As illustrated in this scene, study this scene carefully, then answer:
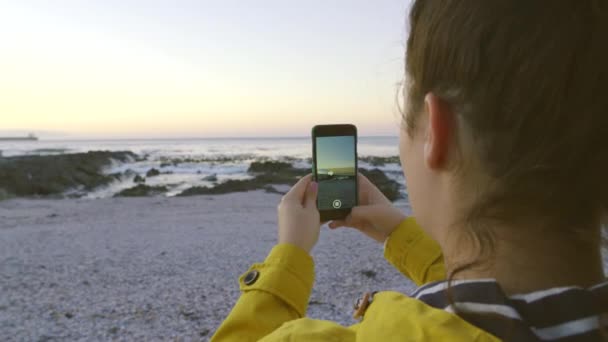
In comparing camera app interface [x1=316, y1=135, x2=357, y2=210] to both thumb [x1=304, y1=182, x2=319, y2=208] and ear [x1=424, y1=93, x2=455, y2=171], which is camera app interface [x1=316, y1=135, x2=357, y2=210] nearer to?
thumb [x1=304, y1=182, x2=319, y2=208]

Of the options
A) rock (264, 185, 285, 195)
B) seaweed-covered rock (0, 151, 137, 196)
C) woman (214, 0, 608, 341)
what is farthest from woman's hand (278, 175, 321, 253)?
seaweed-covered rock (0, 151, 137, 196)

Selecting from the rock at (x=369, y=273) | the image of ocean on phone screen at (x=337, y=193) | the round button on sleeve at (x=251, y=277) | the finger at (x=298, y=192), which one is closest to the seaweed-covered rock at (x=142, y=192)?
the rock at (x=369, y=273)

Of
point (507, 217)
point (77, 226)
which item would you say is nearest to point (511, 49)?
point (507, 217)

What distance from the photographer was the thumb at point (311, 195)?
149cm

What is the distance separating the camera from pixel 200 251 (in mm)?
8680

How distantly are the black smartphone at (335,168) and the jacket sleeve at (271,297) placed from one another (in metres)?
0.48

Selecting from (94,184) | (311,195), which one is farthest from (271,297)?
(94,184)

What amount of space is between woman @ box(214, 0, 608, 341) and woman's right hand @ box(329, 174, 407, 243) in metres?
0.62

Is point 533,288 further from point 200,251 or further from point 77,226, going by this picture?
point 77,226

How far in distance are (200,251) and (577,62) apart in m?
8.44

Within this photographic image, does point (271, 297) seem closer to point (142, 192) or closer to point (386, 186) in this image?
point (386, 186)

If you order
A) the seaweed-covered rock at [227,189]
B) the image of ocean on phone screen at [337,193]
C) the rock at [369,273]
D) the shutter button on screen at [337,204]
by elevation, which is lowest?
the seaweed-covered rock at [227,189]

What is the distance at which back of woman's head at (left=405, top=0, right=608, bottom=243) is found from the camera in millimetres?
758

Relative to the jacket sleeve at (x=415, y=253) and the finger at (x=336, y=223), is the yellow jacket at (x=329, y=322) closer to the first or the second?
the jacket sleeve at (x=415, y=253)
